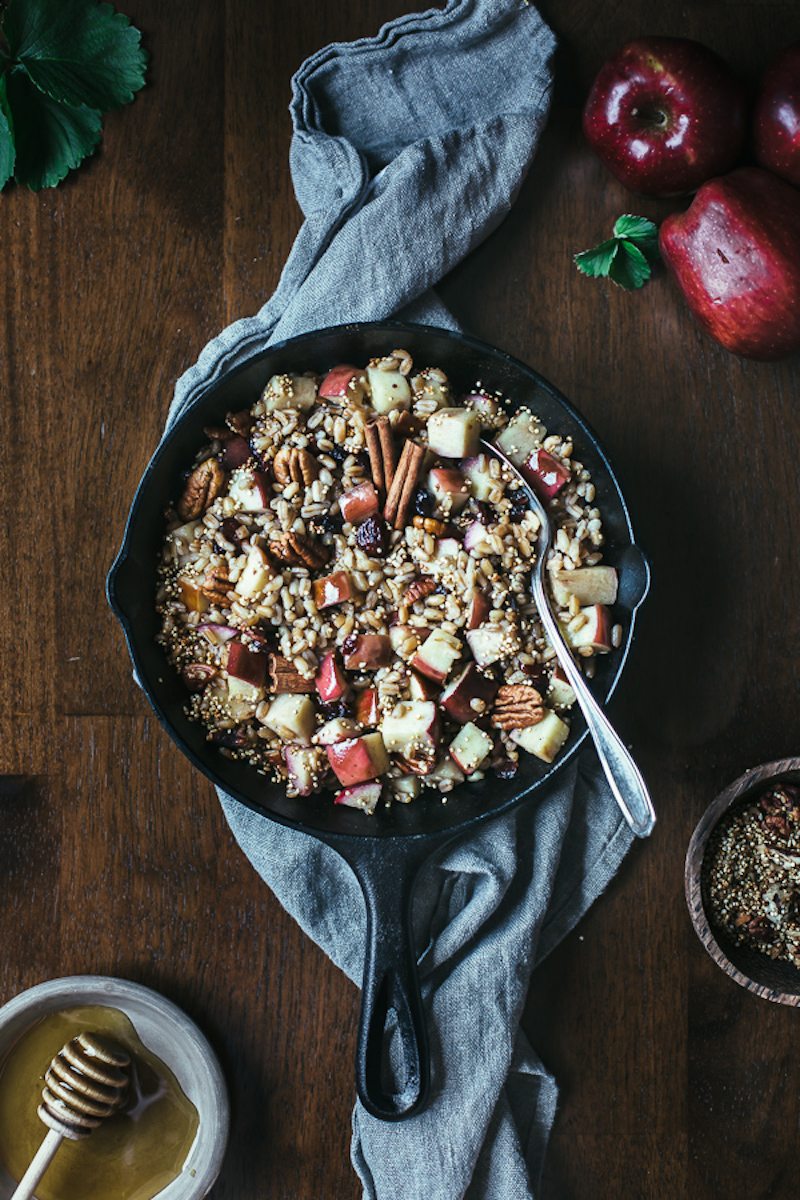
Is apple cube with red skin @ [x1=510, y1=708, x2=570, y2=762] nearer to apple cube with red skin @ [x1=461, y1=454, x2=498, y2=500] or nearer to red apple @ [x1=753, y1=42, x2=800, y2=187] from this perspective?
apple cube with red skin @ [x1=461, y1=454, x2=498, y2=500]

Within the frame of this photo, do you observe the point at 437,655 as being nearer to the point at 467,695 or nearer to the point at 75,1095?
the point at 467,695

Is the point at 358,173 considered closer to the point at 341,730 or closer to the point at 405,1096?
the point at 341,730

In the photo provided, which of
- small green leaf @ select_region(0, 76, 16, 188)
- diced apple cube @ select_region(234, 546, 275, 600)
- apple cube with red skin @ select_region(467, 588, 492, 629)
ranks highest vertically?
small green leaf @ select_region(0, 76, 16, 188)

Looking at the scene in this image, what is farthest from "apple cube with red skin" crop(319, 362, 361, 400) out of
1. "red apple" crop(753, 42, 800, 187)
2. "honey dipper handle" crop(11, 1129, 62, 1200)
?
"honey dipper handle" crop(11, 1129, 62, 1200)

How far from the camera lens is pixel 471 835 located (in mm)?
1508

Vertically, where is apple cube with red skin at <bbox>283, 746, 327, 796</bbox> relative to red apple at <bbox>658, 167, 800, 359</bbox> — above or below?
below

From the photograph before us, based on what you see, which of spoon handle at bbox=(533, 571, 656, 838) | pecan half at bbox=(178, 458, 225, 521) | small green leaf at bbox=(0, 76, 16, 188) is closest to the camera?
spoon handle at bbox=(533, 571, 656, 838)

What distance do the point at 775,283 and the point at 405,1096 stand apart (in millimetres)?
1197

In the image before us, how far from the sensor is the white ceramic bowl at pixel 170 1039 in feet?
4.93

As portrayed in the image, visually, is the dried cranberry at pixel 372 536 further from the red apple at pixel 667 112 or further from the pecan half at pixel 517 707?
the red apple at pixel 667 112

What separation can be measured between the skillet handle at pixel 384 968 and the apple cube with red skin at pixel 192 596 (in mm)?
380

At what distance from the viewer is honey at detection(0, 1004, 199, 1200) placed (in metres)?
1.53

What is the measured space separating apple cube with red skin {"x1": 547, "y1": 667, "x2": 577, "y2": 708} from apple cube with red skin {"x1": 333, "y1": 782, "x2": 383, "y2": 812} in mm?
253

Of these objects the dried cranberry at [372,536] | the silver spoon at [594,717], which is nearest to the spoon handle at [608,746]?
the silver spoon at [594,717]
